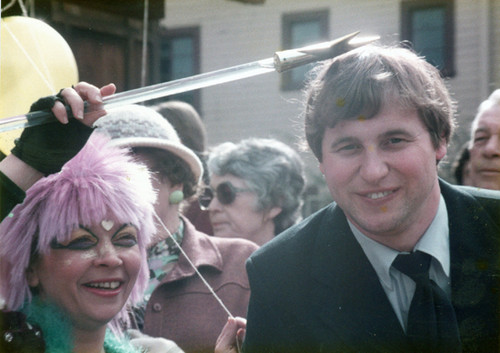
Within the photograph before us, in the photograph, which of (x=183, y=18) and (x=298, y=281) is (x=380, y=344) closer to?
(x=298, y=281)

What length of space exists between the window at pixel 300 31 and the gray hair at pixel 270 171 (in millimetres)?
273

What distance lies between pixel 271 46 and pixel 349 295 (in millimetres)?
882

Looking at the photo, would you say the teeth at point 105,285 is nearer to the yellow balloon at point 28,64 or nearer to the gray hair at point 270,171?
the yellow balloon at point 28,64

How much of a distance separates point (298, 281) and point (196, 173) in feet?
2.00

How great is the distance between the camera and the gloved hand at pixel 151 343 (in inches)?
63.5

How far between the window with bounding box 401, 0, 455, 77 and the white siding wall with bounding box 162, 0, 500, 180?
0.03 m

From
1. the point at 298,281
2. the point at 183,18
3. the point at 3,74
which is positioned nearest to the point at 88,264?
the point at 298,281

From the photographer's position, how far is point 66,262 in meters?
1.41

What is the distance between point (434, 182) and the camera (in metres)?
1.46

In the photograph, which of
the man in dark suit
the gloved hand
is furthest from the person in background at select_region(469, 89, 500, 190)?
the gloved hand

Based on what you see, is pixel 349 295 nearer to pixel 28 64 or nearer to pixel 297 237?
pixel 297 237

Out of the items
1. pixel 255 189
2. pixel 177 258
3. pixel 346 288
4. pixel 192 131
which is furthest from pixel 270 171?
pixel 346 288

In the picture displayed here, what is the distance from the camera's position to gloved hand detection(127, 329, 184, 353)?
1.61 metres

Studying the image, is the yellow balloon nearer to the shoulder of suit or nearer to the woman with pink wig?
the woman with pink wig
